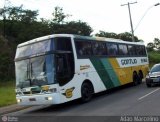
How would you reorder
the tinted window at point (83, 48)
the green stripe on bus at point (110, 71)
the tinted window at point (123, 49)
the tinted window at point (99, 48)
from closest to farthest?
the tinted window at point (83, 48) → the tinted window at point (99, 48) → the green stripe on bus at point (110, 71) → the tinted window at point (123, 49)

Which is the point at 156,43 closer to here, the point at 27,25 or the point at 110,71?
the point at 27,25

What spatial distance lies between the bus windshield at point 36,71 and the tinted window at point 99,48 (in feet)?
15.9

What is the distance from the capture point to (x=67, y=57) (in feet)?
58.0

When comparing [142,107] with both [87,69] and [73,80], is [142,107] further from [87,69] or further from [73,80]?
[87,69]

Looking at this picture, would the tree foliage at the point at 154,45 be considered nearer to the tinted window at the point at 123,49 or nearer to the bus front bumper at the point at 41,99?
the tinted window at the point at 123,49

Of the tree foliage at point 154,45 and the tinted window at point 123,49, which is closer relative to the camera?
the tinted window at point 123,49

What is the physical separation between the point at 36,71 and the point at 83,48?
12.5 ft

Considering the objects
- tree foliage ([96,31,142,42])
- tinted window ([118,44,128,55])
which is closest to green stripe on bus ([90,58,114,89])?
tinted window ([118,44,128,55])

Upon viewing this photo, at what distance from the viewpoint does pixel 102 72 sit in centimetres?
2158

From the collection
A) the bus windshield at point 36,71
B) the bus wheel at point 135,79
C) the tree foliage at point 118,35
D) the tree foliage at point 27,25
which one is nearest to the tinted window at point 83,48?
the bus windshield at point 36,71

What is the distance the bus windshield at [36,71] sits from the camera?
16.5m

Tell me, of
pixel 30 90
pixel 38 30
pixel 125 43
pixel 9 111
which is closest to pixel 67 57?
pixel 30 90

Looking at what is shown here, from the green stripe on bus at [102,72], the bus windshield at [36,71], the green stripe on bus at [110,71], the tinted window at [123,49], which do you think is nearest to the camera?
the bus windshield at [36,71]

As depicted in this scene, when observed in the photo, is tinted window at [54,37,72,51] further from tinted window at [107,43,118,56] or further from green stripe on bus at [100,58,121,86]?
tinted window at [107,43,118,56]
